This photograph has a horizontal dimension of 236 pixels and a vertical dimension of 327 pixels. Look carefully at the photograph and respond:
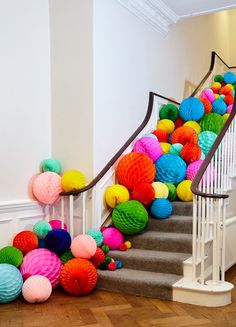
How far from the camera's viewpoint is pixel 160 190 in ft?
13.7

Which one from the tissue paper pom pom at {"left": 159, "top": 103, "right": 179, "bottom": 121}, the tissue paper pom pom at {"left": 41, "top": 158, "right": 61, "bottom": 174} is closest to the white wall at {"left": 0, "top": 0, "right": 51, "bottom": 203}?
the tissue paper pom pom at {"left": 41, "top": 158, "right": 61, "bottom": 174}

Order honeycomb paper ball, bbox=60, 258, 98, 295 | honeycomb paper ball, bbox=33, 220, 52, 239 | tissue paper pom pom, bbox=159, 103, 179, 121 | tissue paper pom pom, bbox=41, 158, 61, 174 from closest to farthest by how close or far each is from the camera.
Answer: honeycomb paper ball, bbox=60, 258, 98, 295, honeycomb paper ball, bbox=33, 220, 52, 239, tissue paper pom pom, bbox=41, 158, 61, 174, tissue paper pom pom, bbox=159, 103, 179, 121

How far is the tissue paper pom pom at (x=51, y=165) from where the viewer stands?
162 inches

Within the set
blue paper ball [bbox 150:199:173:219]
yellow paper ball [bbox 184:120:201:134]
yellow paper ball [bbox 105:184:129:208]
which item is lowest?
blue paper ball [bbox 150:199:173:219]

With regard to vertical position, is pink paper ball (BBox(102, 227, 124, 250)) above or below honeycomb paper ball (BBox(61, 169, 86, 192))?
below

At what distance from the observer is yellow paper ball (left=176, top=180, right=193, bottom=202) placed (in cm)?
431

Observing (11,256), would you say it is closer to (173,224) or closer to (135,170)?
(135,170)

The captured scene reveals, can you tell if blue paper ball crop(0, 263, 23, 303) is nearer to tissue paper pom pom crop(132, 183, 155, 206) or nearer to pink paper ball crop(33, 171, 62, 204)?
pink paper ball crop(33, 171, 62, 204)

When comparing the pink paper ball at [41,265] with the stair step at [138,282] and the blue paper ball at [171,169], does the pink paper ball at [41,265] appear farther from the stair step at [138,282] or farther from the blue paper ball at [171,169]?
the blue paper ball at [171,169]

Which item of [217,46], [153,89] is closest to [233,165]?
[153,89]

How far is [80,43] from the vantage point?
164 inches

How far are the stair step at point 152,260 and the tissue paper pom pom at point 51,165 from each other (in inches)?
41.5

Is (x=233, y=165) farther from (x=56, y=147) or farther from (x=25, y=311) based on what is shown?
(x=25, y=311)

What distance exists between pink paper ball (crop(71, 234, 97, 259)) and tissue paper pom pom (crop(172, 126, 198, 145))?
187 centimetres
